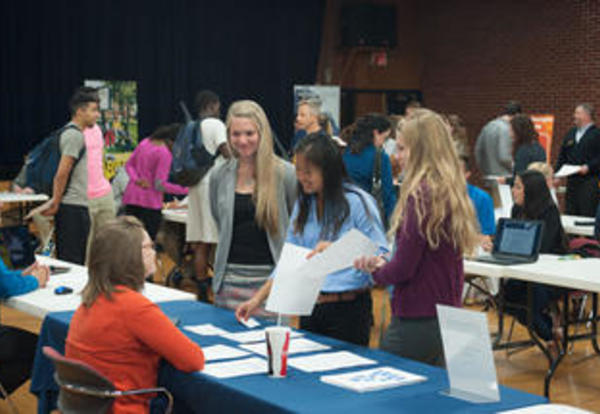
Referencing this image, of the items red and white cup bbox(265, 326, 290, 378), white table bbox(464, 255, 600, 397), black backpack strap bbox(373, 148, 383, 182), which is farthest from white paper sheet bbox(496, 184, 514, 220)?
red and white cup bbox(265, 326, 290, 378)

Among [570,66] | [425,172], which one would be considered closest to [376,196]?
[425,172]

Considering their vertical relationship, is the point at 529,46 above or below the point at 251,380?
above

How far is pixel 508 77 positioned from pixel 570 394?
8.57m

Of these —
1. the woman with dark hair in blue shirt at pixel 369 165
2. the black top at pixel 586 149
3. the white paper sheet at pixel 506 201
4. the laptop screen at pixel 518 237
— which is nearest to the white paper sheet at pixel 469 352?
the laptop screen at pixel 518 237

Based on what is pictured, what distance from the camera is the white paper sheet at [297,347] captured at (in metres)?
2.85

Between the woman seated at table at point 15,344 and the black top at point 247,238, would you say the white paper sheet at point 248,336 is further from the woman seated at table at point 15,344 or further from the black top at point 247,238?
the woman seated at table at point 15,344

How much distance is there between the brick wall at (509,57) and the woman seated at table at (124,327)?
995cm

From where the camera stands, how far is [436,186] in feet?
8.71

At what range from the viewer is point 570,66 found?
468 inches

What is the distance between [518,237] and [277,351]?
278 cm

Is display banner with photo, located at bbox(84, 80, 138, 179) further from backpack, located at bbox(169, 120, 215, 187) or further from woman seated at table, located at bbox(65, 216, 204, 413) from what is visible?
woman seated at table, located at bbox(65, 216, 204, 413)

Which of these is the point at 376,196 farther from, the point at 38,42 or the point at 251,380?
the point at 38,42

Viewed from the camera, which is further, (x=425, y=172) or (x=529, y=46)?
(x=529, y=46)

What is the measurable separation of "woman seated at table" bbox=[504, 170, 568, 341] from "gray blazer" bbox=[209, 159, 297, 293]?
2.15 metres
